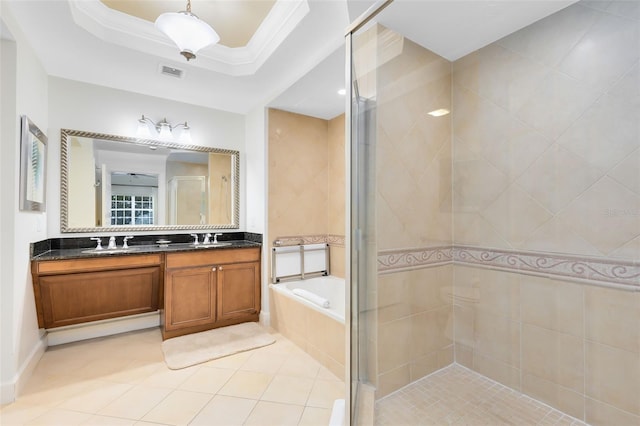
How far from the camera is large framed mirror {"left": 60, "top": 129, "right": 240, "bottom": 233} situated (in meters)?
2.63

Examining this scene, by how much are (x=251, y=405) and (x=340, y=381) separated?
60cm

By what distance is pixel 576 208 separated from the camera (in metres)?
1.50

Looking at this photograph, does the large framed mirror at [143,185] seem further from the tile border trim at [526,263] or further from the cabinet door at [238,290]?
the tile border trim at [526,263]

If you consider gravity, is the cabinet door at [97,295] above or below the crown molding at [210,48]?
below

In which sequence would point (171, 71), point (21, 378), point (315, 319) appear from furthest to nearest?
point (171, 71) < point (315, 319) < point (21, 378)

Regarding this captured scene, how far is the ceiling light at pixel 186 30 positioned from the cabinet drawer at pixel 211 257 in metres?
1.63

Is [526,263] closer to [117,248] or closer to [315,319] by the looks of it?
[315,319]

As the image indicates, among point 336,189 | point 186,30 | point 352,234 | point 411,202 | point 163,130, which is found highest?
point 186,30

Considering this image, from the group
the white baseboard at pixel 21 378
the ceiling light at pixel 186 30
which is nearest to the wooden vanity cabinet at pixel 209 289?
the white baseboard at pixel 21 378

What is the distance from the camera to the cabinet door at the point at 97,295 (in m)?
2.32

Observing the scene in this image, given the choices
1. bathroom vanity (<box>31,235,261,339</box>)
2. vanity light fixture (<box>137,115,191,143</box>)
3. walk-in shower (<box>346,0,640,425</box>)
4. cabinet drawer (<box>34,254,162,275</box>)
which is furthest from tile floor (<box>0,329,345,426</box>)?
vanity light fixture (<box>137,115,191,143</box>)

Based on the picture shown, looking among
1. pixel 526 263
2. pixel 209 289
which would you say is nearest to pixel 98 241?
pixel 209 289

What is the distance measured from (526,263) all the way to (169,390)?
90.2 inches

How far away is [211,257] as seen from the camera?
278cm
